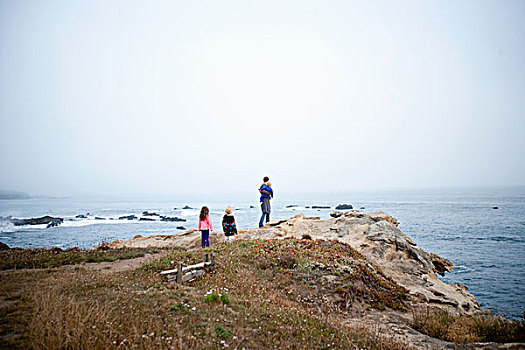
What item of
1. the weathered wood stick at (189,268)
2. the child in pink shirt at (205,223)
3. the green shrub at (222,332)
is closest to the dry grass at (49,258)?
the child in pink shirt at (205,223)

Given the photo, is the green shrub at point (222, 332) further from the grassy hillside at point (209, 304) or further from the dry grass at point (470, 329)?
the dry grass at point (470, 329)

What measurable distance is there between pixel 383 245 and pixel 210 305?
1505 centimetres

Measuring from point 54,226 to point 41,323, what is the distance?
54950 mm

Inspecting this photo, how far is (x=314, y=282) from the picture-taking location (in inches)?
487

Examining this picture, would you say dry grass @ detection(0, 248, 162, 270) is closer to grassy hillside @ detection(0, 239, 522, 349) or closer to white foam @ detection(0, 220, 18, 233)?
grassy hillside @ detection(0, 239, 522, 349)

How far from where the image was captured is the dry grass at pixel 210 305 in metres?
6.19

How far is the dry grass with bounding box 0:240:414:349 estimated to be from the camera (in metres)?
6.19

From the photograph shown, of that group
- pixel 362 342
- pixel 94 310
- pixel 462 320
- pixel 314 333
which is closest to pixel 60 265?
pixel 94 310

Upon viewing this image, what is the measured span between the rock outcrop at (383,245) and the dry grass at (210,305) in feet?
9.06

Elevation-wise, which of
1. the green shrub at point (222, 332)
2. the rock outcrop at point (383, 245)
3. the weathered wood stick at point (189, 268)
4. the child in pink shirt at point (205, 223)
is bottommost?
the rock outcrop at point (383, 245)

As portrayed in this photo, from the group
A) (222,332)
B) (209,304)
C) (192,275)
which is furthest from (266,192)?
(222,332)

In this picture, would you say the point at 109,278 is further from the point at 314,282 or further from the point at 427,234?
the point at 427,234

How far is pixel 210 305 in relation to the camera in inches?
336

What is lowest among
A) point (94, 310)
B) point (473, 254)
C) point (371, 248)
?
point (473, 254)
